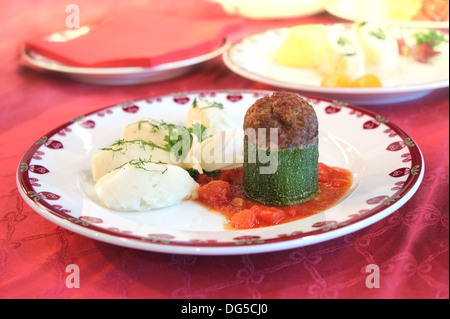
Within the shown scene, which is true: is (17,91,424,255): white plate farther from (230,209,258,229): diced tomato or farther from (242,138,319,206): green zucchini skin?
(242,138,319,206): green zucchini skin

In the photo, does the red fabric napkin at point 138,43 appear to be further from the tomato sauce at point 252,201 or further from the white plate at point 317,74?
the tomato sauce at point 252,201

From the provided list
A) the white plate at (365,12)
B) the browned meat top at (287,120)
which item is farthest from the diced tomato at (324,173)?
the white plate at (365,12)

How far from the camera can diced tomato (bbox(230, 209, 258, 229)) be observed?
1.66 meters

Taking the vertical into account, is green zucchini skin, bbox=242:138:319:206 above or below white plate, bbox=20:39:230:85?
above

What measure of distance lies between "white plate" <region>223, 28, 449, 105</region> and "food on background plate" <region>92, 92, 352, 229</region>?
0.69 m

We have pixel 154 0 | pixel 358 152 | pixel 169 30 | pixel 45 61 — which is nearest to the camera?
pixel 358 152

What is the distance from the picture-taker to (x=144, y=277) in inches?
58.0

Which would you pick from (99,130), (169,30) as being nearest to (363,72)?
(169,30)

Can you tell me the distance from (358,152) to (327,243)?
2.17 feet

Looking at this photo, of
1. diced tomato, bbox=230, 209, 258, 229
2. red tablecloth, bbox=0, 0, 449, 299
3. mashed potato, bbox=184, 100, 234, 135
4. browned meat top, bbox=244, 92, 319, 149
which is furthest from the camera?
mashed potato, bbox=184, 100, 234, 135

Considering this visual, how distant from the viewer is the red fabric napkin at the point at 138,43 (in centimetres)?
307

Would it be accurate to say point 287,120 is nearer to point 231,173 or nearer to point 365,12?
point 231,173

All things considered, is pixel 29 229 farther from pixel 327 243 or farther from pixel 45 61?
pixel 45 61

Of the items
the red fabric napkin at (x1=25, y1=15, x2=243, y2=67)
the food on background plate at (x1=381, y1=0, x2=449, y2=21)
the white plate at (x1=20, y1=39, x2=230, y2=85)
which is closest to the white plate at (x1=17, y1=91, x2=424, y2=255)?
the white plate at (x1=20, y1=39, x2=230, y2=85)
